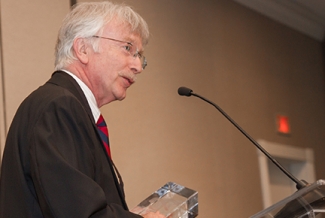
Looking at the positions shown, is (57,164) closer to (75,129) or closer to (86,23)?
(75,129)

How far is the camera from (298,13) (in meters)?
6.34

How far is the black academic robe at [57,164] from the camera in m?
1.62

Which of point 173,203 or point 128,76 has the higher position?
point 128,76

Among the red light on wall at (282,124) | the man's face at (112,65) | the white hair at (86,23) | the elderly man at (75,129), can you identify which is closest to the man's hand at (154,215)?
the elderly man at (75,129)

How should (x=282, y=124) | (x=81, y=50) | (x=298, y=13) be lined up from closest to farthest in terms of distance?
(x=81, y=50), (x=282, y=124), (x=298, y=13)

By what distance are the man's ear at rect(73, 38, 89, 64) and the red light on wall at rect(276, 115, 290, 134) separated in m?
3.79

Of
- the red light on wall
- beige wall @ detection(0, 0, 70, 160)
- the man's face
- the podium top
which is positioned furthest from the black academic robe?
the red light on wall

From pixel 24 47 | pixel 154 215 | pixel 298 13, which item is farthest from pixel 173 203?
pixel 298 13

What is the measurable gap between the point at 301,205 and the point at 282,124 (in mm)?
4031

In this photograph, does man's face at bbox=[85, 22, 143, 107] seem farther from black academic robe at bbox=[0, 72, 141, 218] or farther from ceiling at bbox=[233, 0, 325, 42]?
ceiling at bbox=[233, 0, 325, 42]

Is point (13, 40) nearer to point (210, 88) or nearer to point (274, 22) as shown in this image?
point (210, 88)

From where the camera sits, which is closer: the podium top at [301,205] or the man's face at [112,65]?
the podium top at [301,205]

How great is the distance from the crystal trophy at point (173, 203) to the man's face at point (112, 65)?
1.53 ft

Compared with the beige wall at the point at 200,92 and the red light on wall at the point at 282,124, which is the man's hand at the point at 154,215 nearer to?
the beige wall at the point at 200,92
